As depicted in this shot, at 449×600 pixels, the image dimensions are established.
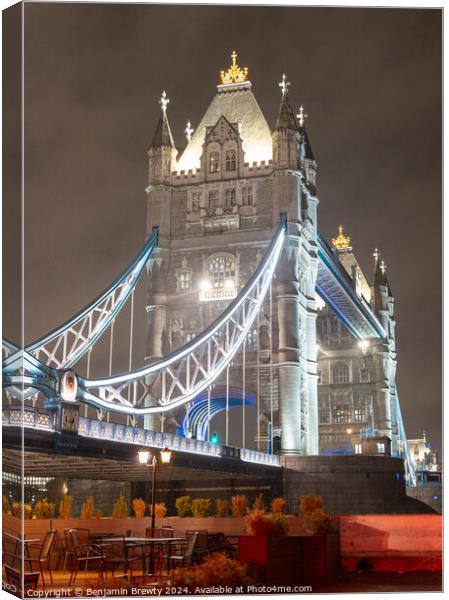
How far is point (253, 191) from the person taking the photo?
48375 millimetres

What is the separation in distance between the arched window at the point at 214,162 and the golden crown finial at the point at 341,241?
106ft

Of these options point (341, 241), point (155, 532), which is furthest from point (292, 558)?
point (341, 241)

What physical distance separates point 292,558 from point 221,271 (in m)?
32.6

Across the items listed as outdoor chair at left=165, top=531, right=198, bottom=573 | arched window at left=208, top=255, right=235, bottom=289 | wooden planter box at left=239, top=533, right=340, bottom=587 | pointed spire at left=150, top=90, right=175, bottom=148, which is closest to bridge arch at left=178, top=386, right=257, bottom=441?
arched window at left=208, top=255, right=235, bottom=289

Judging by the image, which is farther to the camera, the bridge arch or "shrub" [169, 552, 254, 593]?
the bridge arch

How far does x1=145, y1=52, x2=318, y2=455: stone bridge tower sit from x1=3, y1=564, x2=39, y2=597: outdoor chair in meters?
29.6

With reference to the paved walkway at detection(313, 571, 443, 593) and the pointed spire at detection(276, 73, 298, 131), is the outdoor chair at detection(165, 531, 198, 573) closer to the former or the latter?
the paved walkway at detection(313, 571, 443, 593)

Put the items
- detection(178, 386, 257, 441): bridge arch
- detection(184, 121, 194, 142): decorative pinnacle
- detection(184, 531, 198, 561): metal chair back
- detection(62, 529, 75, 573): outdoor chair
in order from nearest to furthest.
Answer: detection(184, 531, 198, 561): metal chair back → detection(62, 529, 75, 573): outdoor chair → detection(178, 386, 257, 441): bridge arch → detection(184, 121, 194, 142): decorative pinnacle

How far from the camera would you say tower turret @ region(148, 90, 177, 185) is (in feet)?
160

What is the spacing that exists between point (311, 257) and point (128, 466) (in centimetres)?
2223

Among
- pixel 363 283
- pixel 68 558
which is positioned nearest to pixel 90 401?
pixel 68 558

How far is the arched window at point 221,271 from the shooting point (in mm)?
47469

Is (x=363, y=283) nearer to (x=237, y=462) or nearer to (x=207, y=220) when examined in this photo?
(x=207, y=220)

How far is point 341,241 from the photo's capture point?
274 feet
